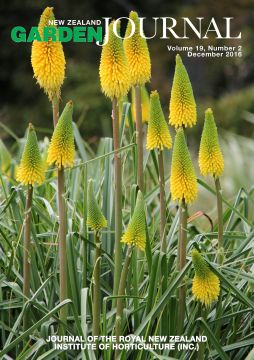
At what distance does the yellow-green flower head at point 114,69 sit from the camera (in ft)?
9.33

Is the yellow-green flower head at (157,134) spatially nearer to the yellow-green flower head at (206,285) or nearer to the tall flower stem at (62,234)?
the tall flower stem at (62,234)

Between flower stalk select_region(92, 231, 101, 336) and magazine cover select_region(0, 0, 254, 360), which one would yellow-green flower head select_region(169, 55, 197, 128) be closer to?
magazine cover select_region(0, 0, 254, 360)

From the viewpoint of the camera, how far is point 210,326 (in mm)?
3027

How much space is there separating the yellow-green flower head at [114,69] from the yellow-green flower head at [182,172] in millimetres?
288

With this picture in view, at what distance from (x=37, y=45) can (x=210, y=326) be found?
1264mm

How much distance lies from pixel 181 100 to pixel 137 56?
0.32 m

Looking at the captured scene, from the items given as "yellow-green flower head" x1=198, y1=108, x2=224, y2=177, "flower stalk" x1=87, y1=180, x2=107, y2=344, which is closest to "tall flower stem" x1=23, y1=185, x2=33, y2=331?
"flower stalk" x1=87, y1=180, x2=107, y2=344

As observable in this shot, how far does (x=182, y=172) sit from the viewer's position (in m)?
2.77

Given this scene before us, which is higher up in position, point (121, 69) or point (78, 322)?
point (121, 69)

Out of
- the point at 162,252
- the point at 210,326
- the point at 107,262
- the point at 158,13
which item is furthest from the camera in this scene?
the point at 158,13

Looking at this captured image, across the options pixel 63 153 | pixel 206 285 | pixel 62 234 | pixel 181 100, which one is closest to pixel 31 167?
pixel 63 153

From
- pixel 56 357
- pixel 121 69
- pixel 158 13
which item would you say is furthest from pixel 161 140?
pixel 158 13

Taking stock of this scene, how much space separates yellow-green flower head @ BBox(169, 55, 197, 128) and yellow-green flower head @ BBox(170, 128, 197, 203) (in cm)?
12

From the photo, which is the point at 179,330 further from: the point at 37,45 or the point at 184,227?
the point at 37,45
